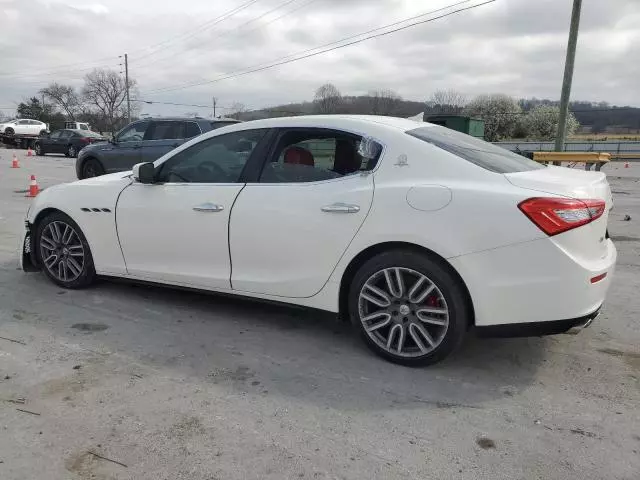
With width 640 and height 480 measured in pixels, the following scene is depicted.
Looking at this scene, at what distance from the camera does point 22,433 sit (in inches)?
104

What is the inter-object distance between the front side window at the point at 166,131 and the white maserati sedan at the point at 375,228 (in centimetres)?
721

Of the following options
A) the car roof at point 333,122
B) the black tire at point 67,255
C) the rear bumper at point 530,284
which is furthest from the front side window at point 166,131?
the rear bumper at point 530,284

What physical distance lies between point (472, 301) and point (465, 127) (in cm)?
1865

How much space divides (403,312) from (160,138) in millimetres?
9601

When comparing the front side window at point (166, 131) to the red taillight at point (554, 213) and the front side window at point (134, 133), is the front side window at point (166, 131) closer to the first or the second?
the front side window at point (134, 133)

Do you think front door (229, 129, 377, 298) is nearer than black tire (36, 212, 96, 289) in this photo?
Yes

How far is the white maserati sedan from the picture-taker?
3.01 metres

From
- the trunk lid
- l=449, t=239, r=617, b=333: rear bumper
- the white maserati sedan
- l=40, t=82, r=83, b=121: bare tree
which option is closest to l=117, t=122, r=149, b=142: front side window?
the white maserati sedan

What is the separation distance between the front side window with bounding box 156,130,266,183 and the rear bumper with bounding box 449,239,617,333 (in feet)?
5.79

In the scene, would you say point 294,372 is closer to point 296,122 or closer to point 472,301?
point 472,301

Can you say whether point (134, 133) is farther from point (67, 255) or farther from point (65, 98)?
point (65, 98)

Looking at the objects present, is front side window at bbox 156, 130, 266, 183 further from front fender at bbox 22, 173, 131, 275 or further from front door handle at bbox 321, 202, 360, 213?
front door handle at bbox 321, 202, 360, 213

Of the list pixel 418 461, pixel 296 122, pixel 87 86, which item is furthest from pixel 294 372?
pixel 87 86

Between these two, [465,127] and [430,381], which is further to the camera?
[465,127]
